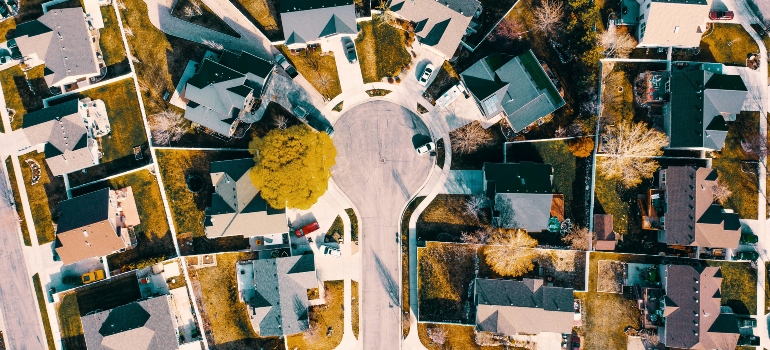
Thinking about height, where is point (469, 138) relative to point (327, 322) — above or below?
above

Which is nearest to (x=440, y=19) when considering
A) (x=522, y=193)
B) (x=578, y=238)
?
(x=522, y=193)

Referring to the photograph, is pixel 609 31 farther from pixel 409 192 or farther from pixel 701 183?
pixel 409 192

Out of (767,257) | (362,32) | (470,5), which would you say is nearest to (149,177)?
(362,32)

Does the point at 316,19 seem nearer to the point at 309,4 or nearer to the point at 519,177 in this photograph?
the point at 309,4

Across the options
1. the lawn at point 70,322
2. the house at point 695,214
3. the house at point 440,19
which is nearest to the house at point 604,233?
the house at point 695,214

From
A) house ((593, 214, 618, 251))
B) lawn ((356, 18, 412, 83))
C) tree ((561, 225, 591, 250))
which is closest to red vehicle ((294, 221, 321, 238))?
lawn ((356, 18, 412, 83))

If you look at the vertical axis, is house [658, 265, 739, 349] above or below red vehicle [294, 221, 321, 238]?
below

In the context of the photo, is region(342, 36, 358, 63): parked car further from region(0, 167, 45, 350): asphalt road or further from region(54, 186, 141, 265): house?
region(0, 167, 45, 350): asphalt road
